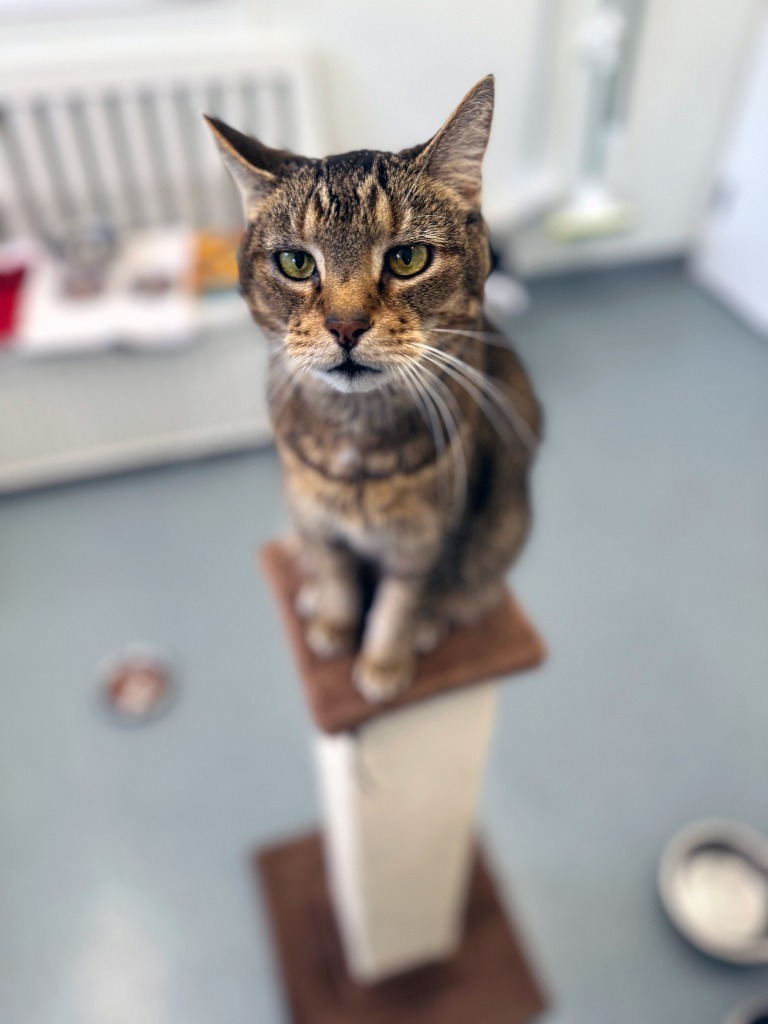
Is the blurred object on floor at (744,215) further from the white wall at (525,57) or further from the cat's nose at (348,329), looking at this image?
the cat's nose at (348,329)

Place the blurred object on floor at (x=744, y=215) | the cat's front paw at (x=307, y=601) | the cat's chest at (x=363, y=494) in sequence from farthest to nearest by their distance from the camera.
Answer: the blurred object on floor at (x=744, y=215) < the cat's front paw at (x=307, y=601) < the cat's chest at (x=363, y=494)

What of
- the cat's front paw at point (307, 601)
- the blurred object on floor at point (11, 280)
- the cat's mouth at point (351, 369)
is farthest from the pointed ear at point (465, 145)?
the blurred object on floor at point (11, 280)

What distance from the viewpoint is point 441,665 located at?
75cm

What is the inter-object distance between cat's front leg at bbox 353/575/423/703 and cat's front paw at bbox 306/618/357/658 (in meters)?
0.06

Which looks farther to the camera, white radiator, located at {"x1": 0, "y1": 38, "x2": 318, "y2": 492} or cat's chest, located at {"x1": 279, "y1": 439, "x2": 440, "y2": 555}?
white radiator, located at {"x1": 0, "y1": 38, "x2": 318, "y2": 492}

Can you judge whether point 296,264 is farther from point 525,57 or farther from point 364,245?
point 525,57

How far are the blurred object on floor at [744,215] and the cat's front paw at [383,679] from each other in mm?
2206

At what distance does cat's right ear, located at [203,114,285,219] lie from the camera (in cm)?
40

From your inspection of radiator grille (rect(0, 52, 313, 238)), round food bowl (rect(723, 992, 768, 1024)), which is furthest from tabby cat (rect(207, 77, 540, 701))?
radiator grille (rect(0, 52, 313, 238))

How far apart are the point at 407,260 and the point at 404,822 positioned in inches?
29.1

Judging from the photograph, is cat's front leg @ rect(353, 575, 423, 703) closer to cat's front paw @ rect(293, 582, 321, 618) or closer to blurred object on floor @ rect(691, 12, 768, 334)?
cat's front paw @ rect(293, 582, 321, 618)

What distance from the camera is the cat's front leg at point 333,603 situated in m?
0.74

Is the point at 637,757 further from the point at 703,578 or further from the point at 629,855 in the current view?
the point at 703,578

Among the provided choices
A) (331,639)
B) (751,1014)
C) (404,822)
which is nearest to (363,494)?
(331,639)
